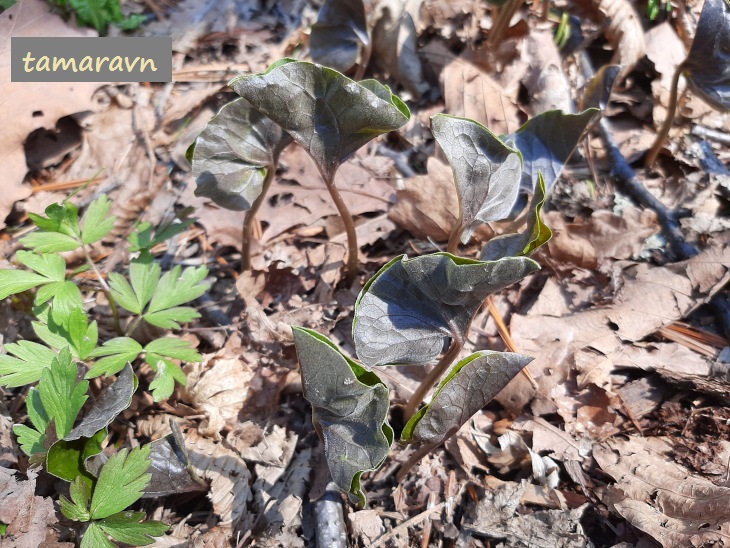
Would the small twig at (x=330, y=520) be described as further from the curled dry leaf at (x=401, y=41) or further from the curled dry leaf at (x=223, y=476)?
the curled dry leaf at (x=401, y=41)

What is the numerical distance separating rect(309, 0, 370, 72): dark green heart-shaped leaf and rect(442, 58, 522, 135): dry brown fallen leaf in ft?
1.71

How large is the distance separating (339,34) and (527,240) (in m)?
1.82

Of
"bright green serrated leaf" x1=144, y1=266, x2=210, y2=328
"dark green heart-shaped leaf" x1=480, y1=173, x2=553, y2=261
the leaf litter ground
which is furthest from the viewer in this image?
"bright green serrated leaf" x1=144, y1=266, x2=210, y2=328

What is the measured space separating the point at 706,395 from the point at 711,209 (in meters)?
0.99

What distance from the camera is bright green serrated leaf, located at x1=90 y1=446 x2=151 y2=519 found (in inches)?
63.9

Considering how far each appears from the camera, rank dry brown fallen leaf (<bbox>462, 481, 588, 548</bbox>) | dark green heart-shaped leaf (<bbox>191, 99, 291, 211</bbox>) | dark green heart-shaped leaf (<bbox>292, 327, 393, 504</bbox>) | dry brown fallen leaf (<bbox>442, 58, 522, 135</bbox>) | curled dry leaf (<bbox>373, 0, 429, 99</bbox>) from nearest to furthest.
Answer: dark green heart-shaped leaf (<bbox>292, 327, 393, 504</bbox>) → dry brown fallen leaf (<bbox>462, 481, 588, 548</bbox>) → dark green heart-shaped leaf (<bbox>191, 99, 291, 211</bbox>) → dry brown fallen leaf (<bbox>442, 58, 522, 135</bbox>) → curled dry leaf (<bbox>373, 0, 429, 99</bbox>)

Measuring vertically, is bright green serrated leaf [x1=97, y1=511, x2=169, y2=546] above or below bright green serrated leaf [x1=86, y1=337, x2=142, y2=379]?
below

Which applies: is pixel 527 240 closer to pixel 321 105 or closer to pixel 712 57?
pixel 321 105

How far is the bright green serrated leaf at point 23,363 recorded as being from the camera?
1.78 m

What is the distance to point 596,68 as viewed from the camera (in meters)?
3.27

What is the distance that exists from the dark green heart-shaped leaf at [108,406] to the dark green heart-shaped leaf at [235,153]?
2.32ft

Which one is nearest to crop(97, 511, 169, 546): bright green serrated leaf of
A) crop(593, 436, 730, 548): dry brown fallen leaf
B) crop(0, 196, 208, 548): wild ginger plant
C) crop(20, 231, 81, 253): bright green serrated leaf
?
crop(0, 196, 208, 548): wild ginger plant

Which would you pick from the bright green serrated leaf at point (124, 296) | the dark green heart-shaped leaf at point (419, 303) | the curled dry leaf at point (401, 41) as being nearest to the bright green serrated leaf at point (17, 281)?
the bright green serrated leaf at point (124, 296)

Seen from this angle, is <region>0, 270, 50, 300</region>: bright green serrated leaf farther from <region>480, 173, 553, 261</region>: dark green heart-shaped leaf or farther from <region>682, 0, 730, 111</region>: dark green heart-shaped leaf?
<region>682, 0, 730, 111</region>: dark green heart-shaped leaf
